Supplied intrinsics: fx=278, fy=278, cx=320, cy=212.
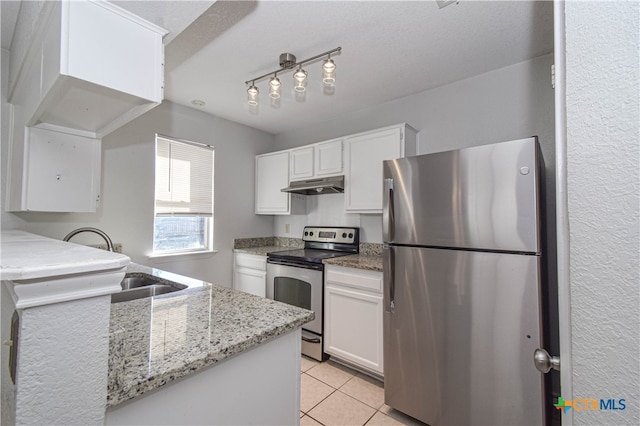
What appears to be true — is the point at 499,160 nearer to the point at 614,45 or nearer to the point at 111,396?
the point at 614,45

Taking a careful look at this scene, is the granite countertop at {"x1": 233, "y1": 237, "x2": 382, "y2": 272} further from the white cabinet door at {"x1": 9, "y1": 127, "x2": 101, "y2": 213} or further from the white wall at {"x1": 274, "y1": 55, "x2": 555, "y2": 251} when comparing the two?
the white cabinet door at {"x1": 9, "y1": 127, "x2": 101, "y2": 213}

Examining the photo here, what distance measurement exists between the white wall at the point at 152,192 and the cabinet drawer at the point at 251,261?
13 cm

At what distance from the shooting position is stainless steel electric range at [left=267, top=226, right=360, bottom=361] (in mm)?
2539

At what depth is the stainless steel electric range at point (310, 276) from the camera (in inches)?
100.0

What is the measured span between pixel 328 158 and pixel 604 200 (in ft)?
8.20

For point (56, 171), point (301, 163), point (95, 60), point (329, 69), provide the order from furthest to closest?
point (301, 163) < point (329, 69) < point (56, 171) < point (95, 60)

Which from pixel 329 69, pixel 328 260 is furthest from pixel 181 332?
pixel 328 260

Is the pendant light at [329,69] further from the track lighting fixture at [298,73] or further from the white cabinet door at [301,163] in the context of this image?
the white cabinet door at [301,163]

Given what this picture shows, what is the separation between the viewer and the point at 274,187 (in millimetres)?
3432

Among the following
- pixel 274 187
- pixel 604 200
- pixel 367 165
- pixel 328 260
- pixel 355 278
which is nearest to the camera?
pixel 604 200

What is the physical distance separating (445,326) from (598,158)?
4.57 ft

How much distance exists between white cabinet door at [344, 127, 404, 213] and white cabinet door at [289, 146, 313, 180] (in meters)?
0.50

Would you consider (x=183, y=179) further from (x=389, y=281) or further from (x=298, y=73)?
(x=389, y=281)

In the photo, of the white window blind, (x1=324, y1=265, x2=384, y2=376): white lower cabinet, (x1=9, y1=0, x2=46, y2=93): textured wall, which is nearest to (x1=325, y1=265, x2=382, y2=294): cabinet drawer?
(x1=324, y1=265, x2=384, y2=376): white lower cabinet
